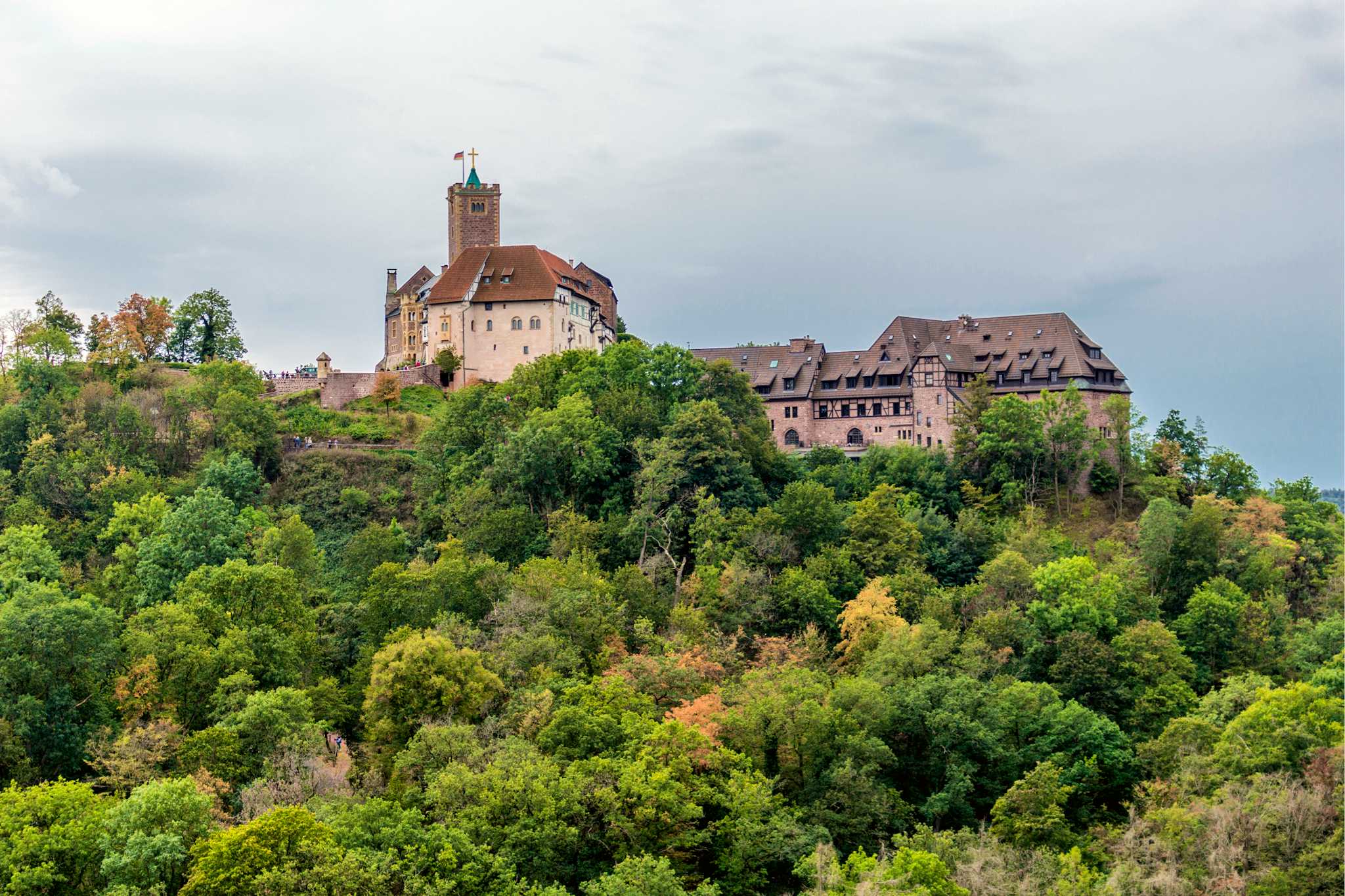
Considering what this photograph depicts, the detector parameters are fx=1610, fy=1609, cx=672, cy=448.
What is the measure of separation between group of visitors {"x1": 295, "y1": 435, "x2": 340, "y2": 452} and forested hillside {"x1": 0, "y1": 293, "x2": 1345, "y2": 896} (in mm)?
464

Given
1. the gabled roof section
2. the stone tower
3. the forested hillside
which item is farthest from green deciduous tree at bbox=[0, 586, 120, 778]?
the stone tower

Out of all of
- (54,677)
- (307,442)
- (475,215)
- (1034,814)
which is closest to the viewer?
(1034,814)

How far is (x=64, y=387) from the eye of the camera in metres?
85.7

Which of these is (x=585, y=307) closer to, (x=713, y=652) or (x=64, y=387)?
(x=64, y=387)

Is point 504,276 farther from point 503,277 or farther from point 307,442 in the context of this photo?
point 307,442

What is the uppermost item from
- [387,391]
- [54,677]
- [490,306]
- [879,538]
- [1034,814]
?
[490,306]

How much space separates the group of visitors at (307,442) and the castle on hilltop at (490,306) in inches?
384

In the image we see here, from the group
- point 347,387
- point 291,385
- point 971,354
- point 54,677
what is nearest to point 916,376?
point 971,354

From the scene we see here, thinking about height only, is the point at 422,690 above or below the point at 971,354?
below

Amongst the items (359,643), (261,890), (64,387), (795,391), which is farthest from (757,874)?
(64,387)

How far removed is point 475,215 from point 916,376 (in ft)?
105

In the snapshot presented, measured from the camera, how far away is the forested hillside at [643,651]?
4862 cm

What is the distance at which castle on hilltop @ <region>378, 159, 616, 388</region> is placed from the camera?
95688 mm

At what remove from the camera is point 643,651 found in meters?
61.8
